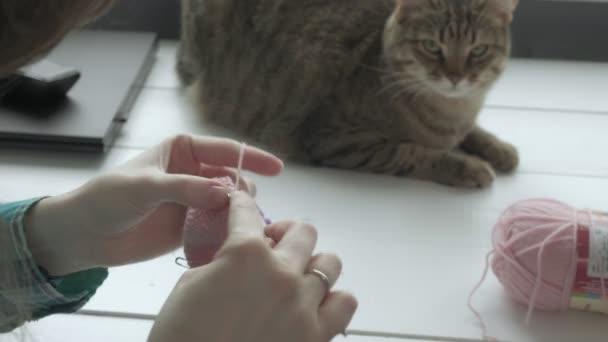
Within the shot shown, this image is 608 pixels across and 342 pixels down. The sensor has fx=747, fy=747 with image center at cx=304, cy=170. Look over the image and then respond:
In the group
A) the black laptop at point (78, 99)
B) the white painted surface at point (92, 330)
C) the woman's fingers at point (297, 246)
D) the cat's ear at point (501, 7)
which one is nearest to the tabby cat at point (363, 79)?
the cat's ear at point (501, 7)

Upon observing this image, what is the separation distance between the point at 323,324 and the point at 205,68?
863 mm

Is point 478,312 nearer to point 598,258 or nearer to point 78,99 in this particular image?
point 598,258

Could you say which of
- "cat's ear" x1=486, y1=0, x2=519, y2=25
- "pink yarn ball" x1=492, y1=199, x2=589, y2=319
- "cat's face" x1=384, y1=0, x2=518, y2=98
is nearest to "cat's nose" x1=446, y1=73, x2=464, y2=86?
"cat's face" x1=384, y1=0, x2=518, y2=98

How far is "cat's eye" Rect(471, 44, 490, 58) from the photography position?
129cm

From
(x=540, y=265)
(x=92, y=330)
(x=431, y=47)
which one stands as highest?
(x=431, y=47)

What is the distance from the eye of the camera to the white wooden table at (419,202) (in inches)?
38.7

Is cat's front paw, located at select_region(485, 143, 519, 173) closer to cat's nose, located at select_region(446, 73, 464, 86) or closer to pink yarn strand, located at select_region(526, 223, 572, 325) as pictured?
cat's nose, located at select_region(446, 73, 464, 86)

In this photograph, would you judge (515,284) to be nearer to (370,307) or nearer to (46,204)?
(370,307)

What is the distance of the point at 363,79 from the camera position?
1357mm

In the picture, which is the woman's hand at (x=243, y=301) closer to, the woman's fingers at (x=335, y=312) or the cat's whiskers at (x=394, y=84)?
the woman's fingers at (x=335, y=312)

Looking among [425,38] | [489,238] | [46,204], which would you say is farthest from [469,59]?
[46,204]

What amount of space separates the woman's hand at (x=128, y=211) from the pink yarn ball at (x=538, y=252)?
35 cm

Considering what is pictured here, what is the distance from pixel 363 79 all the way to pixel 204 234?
26.9 inches

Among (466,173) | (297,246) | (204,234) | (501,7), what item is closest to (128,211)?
(204,234)
